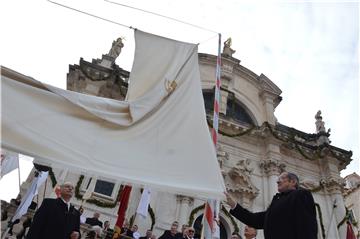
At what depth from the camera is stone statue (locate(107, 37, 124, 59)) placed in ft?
63.3

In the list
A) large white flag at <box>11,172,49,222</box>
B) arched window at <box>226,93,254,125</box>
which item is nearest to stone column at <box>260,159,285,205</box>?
arched window at <box>226,93,254,125</box>

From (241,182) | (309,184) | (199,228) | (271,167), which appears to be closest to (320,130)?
(309,184)

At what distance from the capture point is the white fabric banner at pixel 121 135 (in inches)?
129

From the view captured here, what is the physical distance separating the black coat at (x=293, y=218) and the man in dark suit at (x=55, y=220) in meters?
3.20

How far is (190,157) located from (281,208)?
1.21 m

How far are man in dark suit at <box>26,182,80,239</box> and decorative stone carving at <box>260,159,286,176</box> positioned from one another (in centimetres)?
1261

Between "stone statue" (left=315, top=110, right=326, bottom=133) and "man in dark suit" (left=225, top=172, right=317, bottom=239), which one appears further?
"stone statue" (left=315, top=110, right=326, bottom=133)

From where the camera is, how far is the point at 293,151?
1814 cm

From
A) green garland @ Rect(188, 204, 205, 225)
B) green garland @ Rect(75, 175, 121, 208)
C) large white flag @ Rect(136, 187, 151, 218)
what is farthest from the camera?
green garland @ Rect(188, 204, 205, 225)

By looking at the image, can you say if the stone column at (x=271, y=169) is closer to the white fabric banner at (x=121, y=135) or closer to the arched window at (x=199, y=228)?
the arched window at (x=199, y=228)

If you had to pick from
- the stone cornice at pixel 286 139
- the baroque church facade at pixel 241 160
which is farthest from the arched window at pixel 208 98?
the stone cornice at pixel 286 139

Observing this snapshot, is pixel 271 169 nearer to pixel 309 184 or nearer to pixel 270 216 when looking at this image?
pixel 309 184

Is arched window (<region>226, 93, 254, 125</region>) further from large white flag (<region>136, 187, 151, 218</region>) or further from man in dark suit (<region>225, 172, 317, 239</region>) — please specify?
man in dark suit (<region>225, 172, 317, 239</region>)

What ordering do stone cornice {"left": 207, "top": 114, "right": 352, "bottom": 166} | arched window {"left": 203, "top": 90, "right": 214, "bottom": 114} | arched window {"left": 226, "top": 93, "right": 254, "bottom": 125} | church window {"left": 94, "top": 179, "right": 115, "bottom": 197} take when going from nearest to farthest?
1. church window {"left": 94, "top": 179, "right": 115, "bottom": 197}
2. stone cornice {"left": 207, "top": 114, "right": 352, "bottom": 166}
3. arched window {"left": 203, "top": 90, "right": 214, "bottom": 114}
4. arched window {"left": 226, "top": 93, "right": 254, "bottom": 125}
